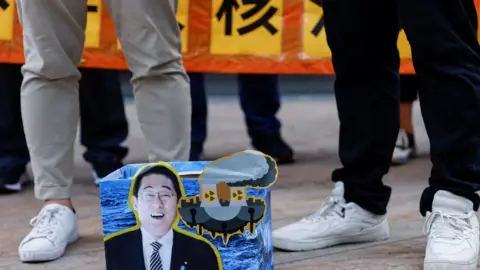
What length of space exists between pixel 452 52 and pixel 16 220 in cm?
126

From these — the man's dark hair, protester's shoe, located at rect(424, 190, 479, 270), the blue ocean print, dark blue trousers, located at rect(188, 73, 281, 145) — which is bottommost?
dark blue trousers, located at rect(188, 73, 281, 145)

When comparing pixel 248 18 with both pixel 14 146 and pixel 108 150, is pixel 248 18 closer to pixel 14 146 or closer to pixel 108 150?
pixel 108 150

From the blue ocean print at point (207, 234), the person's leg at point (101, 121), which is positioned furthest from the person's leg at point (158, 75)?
the person's leg at point (101, 121)

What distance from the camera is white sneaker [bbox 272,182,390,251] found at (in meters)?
1.65

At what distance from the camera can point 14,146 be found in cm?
242

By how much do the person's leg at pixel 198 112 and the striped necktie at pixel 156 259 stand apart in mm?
1375

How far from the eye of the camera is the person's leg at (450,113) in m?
1.42

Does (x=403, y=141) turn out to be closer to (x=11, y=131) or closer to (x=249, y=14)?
(x=249, y=14)

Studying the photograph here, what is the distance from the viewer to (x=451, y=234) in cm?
147

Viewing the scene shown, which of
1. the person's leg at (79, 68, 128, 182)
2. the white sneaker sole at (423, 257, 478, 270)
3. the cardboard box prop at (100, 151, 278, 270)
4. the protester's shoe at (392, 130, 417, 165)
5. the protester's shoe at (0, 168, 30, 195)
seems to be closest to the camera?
the cardboard box prop at (100, 151, 278, 270)

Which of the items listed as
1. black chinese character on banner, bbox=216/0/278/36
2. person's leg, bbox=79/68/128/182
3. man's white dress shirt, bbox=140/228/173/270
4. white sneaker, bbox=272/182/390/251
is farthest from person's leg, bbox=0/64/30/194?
man's white dress shirt, bbox=140/228/173/270

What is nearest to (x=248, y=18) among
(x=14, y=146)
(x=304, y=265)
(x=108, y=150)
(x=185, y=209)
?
(x=108, y=150)

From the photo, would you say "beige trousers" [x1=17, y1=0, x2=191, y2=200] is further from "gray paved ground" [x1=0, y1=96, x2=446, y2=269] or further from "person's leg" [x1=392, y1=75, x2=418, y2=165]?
"person's leg" [x1=392, y1=75, x2=418, y2=165]

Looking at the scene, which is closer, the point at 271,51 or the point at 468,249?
the point at 468,249
